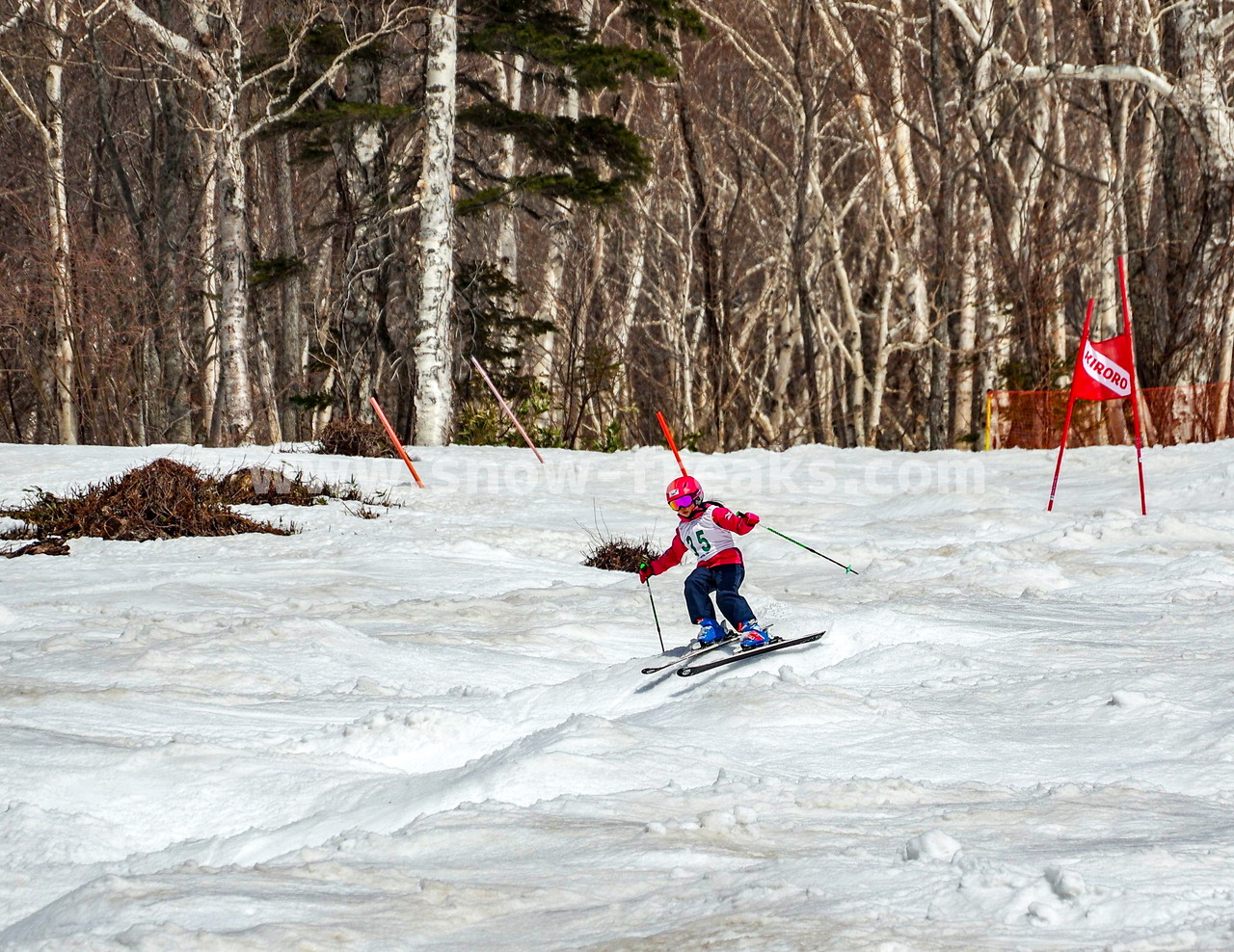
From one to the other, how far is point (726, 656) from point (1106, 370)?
6.93 meters

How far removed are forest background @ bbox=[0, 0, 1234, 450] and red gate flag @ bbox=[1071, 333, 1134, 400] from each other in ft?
16.8

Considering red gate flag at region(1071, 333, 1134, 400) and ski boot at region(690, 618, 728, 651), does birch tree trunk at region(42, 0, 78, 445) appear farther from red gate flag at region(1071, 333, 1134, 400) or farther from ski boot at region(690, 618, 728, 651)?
ski boot at region(690, 618, 728, 651)

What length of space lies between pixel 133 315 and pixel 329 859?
1997cm

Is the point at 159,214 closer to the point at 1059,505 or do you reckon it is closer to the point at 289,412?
the point at 289,412

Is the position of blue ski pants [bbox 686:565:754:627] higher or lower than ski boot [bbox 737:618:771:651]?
higher

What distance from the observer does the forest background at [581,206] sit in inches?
608

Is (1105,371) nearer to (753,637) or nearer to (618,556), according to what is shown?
(618,556)

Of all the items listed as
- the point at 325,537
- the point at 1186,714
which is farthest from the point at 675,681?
the point at 325,537

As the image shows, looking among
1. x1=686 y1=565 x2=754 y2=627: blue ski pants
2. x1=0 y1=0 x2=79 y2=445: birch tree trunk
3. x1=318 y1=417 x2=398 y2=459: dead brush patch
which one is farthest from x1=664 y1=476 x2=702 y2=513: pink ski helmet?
x1=0 y1=0 x2=79 y2=445: birch tree trunk

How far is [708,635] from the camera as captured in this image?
6020 mm

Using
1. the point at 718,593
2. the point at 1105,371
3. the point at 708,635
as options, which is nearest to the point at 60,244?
the point at 1105,371

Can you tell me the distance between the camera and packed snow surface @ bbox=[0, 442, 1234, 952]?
8.93ft

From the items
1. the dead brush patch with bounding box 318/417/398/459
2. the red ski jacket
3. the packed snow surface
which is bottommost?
the packed snow surface

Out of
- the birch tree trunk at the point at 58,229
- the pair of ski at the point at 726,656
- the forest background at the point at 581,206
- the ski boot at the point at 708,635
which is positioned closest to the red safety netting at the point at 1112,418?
the forest background at the point at 581,206
